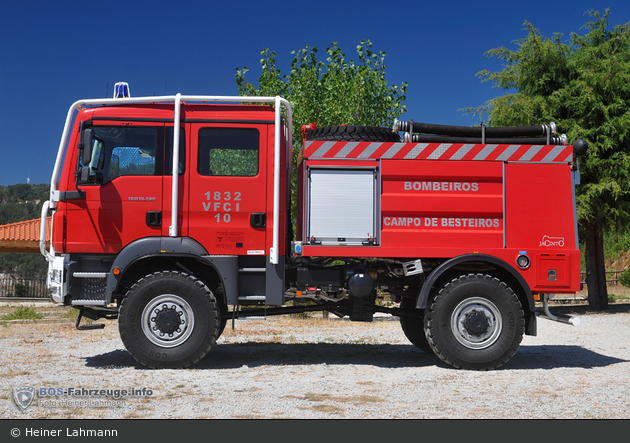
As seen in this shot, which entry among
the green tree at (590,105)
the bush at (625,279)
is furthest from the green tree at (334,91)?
the bush at (625,279)

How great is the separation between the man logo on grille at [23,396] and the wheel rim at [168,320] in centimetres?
149

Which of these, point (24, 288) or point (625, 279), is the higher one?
A: point (625, 279)

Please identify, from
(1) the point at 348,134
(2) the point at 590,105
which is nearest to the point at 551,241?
(1) the point at 348,134

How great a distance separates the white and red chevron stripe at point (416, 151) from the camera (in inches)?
287

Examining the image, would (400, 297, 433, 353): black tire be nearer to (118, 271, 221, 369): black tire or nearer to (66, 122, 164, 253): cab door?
(118, 271, 221, 369): black tire

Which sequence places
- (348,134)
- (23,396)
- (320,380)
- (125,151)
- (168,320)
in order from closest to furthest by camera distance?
(23,396)
(320,380)
(168,320)
(125,151)
(348,134)

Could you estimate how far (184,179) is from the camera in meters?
7.06

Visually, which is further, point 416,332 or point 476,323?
point 416,332

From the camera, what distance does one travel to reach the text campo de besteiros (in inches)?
202

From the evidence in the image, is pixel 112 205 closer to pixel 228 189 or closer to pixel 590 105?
pixel 228 189

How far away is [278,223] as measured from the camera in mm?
7109

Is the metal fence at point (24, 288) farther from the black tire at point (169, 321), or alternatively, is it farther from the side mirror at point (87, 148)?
the side mirror at point (87, 148)

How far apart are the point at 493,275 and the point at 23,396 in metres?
5.73

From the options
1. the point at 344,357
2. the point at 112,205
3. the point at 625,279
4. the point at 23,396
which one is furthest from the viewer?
the point at 625,279
